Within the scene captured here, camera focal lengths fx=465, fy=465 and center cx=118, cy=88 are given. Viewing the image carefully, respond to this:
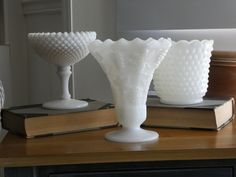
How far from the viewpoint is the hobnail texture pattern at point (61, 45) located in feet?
2.63

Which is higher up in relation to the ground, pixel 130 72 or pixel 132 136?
pixel 130 72

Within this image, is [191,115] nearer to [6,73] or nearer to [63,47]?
[63,47]

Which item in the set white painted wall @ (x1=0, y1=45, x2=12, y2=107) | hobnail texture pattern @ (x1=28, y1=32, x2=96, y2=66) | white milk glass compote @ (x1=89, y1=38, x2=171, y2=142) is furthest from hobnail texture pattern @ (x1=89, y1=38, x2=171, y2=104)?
white painted wall @ (x1=0, y1=45, x2=12, y2=107)

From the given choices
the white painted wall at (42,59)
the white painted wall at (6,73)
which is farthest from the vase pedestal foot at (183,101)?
the white painted wall at (6,73)

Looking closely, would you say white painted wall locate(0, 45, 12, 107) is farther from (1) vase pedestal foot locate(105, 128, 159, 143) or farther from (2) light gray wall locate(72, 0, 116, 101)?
(1) vase pedestal foot locate(105, 128, 159, 143)

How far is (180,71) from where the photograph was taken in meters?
0.82

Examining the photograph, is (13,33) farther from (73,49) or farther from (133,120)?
(133,120)

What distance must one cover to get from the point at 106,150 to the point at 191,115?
7.7 inches

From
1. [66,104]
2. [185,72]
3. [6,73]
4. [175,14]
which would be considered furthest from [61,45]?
[6,73]

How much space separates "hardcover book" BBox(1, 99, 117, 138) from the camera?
771mm

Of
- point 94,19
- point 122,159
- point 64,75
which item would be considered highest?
point 94,19

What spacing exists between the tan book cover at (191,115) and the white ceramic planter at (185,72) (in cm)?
2

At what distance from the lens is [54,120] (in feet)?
2.57

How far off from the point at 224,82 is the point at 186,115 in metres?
0.17
